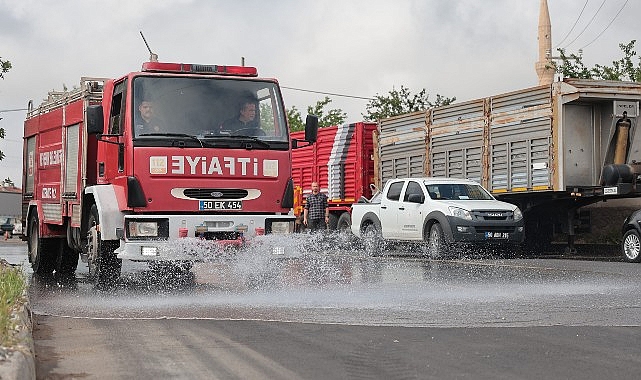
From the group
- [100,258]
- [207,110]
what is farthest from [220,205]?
[100,258]

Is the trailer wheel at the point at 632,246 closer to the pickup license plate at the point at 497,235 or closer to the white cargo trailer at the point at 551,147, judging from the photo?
the white cargo trailer at the point at 551,147

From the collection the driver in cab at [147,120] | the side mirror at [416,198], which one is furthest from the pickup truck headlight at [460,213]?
the driver in cab at [147,120]

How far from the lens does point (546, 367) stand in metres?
6.98

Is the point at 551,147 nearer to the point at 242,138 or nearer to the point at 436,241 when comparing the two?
the point at 436,241

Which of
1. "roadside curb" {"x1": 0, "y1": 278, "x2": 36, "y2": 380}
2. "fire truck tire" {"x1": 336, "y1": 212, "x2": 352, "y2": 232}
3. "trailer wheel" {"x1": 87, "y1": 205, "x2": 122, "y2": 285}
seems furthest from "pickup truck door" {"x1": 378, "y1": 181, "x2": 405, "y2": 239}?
"roadside curb" {"x1": 0, "y1": 278, "x2": 36, "y2": 380}

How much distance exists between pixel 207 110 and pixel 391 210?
1001 cm

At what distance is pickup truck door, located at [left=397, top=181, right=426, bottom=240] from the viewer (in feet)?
71.5

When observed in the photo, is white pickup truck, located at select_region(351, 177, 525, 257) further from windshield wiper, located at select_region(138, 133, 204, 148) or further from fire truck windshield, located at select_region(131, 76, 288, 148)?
windshield wiper, located at select_region(138, 133, 204, 148)

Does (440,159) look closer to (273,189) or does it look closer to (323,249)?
(323,249)

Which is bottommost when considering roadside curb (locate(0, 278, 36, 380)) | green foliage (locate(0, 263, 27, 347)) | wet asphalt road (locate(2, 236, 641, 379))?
wet asphalt road (locate(2, 236, 641, 379))

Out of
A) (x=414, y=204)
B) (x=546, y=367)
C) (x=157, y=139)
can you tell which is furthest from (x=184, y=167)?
(x=414, y=204)

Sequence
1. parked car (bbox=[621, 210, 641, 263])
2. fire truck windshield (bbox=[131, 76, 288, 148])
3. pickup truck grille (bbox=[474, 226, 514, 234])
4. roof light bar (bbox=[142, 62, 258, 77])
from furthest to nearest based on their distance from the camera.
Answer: pickup truck grille (bbox=[474, 226, 514, 234]) < parked car (bbox=[621, 210, 641, 263]) < roof light bar (bbox=[142, 62, 258, 77]) < fire truck windshield (bbox=[131, 76, 288, 148])

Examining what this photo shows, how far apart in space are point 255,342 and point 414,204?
46.0 ft

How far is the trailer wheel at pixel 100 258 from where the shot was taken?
13.4m
